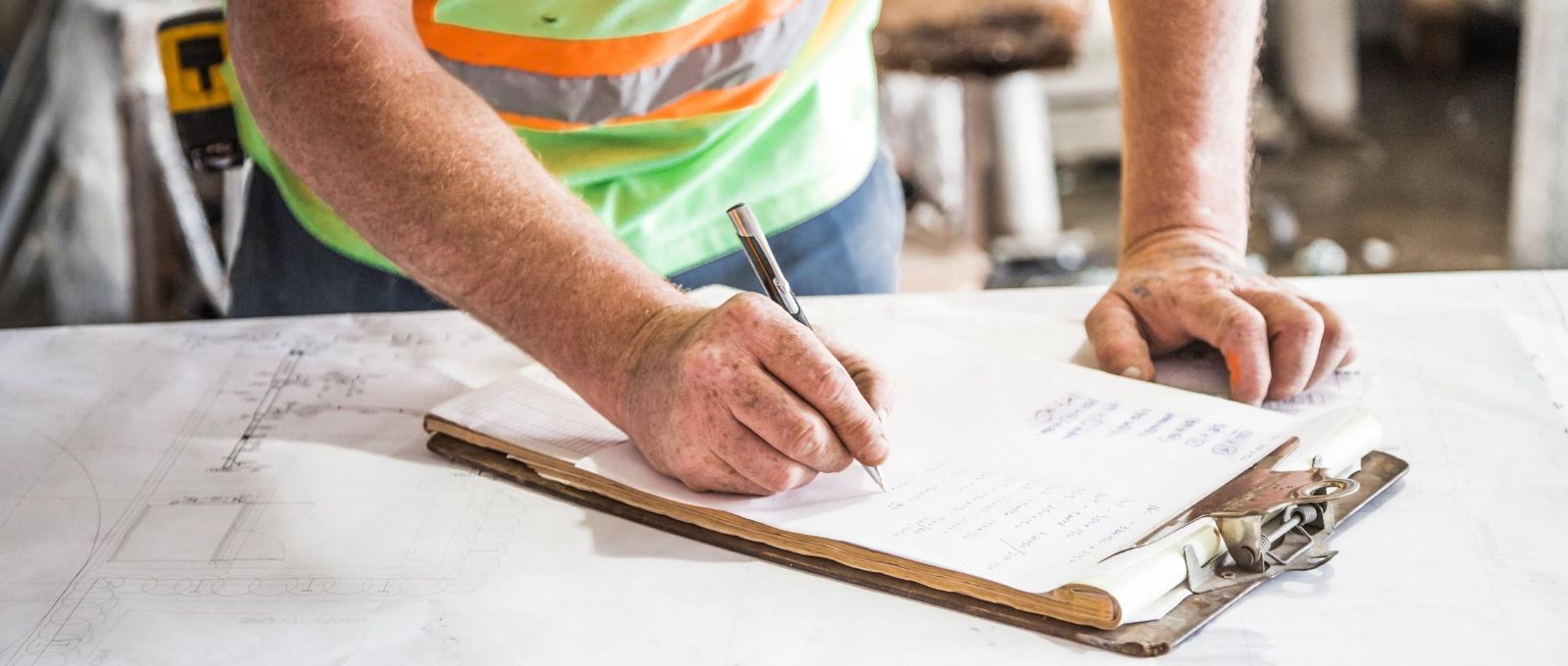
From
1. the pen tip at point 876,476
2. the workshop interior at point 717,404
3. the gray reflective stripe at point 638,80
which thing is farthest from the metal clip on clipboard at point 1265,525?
the gray reflective stripe at point 638,80

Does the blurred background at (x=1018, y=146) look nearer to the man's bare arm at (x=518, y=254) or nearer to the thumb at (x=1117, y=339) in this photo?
the man's bare arm at (x=518, y=254)

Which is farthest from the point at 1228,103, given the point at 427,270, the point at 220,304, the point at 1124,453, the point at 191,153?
the point at 220,304

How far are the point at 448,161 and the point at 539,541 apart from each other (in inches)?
10.9

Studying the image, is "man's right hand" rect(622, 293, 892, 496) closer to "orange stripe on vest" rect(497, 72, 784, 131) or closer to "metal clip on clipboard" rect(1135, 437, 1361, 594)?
"metal clip on clipboard" rect(1135, 437, 1361, 594)

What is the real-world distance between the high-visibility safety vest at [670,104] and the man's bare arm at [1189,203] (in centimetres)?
30

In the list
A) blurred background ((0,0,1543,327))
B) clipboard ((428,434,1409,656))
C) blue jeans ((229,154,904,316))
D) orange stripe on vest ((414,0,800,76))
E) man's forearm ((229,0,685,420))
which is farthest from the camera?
blurred background ((0,0,1543,327))

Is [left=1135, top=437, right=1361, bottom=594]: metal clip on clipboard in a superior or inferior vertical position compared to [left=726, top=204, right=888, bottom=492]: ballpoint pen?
inferior

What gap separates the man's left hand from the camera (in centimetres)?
90

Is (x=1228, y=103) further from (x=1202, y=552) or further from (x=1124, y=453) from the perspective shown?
(x=1202, y=552)

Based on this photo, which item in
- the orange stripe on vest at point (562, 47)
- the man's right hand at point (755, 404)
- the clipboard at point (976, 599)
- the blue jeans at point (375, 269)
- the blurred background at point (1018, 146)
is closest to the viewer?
the clipboard at point (976, 599)

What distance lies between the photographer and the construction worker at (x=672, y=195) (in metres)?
0.78

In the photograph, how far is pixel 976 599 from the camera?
2.23 feet

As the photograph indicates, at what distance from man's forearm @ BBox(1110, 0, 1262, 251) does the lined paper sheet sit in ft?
0.71

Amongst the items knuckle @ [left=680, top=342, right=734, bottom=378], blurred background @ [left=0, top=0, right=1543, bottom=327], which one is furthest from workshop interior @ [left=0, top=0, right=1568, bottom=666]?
blurred background @ [left=0, top=0, right=1543, bottom=327]
